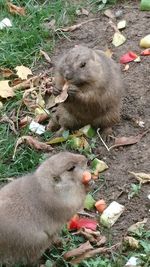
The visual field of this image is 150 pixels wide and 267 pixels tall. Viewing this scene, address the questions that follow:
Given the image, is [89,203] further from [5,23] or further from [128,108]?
[5,23]

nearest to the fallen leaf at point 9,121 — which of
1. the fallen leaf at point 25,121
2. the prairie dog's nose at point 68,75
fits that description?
the fallen leaf at point 25,121

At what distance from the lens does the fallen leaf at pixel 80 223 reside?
4.91 meters

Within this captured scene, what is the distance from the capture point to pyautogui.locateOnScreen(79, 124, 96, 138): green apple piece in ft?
18.9

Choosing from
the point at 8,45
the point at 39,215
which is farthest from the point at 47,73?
the point at 39,215

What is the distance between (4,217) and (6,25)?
2.94m

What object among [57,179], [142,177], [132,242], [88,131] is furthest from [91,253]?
[88,131]

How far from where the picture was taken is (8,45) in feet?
21.7

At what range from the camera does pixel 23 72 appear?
6.39 meters

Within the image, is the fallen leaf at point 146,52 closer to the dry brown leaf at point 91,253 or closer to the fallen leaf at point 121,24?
the fallen leaf at point 121,24

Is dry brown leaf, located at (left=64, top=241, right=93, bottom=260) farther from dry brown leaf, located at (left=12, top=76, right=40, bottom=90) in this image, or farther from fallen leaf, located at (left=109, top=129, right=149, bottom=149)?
dry brown leaf, located at (left=12, top=76, right=40, bottom=90)

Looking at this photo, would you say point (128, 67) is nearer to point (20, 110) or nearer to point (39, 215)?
point (20, 110)

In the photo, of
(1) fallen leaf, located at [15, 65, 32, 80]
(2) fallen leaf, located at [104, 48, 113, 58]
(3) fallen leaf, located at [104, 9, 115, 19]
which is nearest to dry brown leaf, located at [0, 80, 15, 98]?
(1) fallen leaf, located at [15, 65, 32, 80]

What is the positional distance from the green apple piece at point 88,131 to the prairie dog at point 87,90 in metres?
0.04

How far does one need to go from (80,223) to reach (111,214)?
0.71ft
